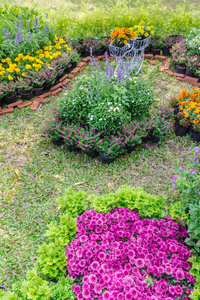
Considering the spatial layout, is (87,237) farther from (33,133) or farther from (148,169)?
(33,133)

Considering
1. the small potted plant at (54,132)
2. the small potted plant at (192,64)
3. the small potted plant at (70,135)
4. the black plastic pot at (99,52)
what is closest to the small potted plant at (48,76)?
the small potted plant at (54,132)

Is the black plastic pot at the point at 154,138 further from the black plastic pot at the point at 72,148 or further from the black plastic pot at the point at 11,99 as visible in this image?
the black plastic pot at the point at 11,99

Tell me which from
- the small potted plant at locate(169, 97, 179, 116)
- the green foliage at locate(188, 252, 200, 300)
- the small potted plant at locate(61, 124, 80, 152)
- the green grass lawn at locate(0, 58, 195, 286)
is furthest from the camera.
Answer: the small potted plant at locate(169, 97, 179, 116)

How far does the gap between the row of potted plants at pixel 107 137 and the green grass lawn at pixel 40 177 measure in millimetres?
158

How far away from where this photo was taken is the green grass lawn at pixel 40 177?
2791 millimetres

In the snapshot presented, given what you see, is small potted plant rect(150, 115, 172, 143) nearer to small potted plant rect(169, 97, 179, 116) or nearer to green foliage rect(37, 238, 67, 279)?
small potted plant rect(169, 97, 179, 116)

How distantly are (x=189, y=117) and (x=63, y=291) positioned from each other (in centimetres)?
316

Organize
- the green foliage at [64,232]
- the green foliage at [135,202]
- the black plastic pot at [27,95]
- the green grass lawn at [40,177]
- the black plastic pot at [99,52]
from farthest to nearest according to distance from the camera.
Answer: the black plastic pot at [99,52] < the black plastic pot at [27,95] < the green grass lawn at [40,177] < the green foliage at [135,202] < the green foliage at [64,232]

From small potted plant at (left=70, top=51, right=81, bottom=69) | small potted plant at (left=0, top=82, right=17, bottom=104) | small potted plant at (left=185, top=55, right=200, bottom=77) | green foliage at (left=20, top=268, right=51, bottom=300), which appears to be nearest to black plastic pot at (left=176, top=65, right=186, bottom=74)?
small potted plant at (left=185, top=55, right=200, bottom=77)

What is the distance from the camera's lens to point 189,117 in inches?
154

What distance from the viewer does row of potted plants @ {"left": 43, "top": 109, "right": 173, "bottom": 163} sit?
11.5ft

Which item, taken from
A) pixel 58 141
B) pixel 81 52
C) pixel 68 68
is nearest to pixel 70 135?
pixel 58 141

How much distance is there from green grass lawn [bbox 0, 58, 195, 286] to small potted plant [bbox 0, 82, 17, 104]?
2.16 ft

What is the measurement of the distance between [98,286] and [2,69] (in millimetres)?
4519
